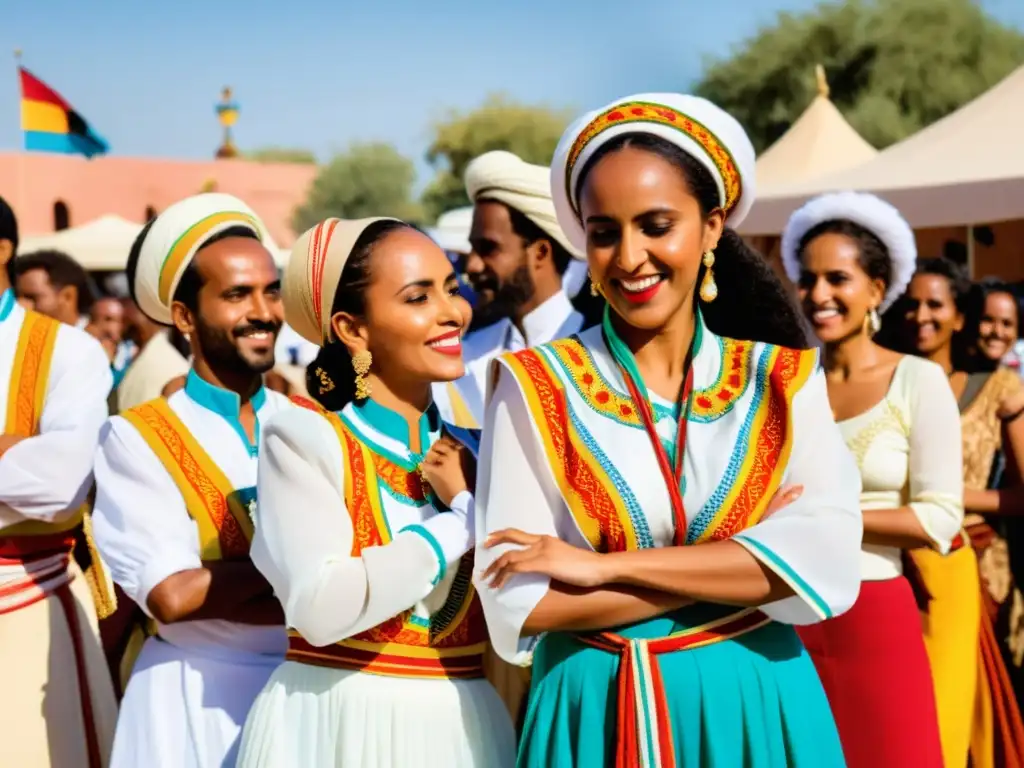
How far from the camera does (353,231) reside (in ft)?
10.3

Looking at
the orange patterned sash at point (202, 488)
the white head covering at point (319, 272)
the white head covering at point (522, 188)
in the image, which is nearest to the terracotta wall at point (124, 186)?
the white head covering at point (522, 188)

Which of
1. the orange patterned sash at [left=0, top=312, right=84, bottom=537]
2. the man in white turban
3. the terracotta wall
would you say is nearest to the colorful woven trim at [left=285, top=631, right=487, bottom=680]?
the orange patterned sash at [left=0, top=312, right=84, bottom=537]

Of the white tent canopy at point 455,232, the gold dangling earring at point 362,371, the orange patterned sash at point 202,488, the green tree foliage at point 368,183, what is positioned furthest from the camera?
the green tree foliage at point 368,183

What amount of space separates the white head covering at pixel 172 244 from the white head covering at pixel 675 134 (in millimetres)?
1392

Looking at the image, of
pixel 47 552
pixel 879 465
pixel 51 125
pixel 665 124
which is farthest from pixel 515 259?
pixel 51 125

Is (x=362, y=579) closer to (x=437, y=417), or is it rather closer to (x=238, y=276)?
(x=437, y=417)

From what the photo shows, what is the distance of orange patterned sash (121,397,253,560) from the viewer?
3.39 m

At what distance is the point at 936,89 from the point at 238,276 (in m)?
36.8

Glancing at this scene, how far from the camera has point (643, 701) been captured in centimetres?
256

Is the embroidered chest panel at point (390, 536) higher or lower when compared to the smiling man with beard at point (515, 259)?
lower

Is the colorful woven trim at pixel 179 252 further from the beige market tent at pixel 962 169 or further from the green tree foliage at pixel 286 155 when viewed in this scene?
the green tree foliage at pixel 286 155

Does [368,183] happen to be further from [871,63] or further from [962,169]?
[962,169]

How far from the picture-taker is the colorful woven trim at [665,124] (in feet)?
8.79

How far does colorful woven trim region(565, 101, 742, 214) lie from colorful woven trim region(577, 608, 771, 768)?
2.99 feet
